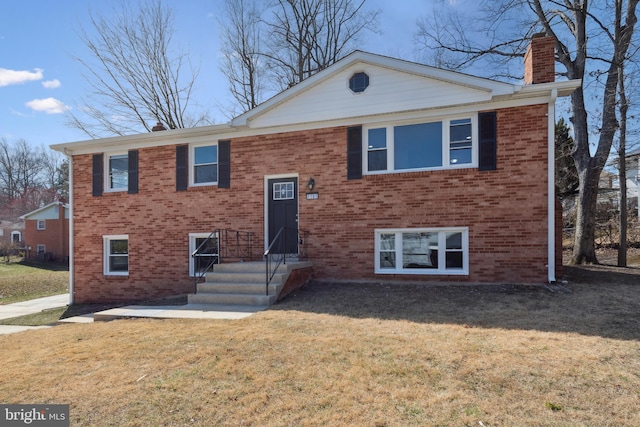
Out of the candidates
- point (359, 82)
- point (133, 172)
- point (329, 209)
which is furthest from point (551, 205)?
point (133, 172)

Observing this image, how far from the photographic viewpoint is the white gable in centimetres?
848

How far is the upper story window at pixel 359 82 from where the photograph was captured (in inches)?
366

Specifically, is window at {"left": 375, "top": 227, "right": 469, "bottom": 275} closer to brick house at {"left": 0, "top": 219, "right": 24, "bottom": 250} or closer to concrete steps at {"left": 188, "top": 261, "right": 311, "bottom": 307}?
concrete steps at {"left": 188, "top": 261, "right": 311, "bottom": 307}

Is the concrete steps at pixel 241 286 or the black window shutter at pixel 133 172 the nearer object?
the concrete steps at pixel 241 286

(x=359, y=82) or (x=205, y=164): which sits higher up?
(x=359, y=82)

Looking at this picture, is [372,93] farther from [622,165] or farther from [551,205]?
[622,165]

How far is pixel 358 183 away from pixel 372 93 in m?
2.23

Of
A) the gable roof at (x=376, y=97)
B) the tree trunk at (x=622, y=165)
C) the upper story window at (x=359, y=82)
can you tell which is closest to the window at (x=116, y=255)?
the gable roof at (x=376, y=97)

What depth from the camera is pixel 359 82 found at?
368 inches

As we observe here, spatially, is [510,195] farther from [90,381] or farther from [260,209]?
[90,381]

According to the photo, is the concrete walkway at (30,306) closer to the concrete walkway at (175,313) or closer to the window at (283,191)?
the concrete walkway at (175,313)

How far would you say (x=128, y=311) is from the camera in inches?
300

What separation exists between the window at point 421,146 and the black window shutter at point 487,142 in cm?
15

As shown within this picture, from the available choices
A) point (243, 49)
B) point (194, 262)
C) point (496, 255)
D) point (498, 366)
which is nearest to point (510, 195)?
point (496, 255)
